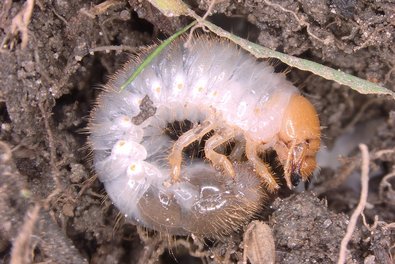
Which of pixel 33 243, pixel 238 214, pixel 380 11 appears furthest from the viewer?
pixel 238 214

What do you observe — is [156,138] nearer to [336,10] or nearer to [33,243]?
[33,243]

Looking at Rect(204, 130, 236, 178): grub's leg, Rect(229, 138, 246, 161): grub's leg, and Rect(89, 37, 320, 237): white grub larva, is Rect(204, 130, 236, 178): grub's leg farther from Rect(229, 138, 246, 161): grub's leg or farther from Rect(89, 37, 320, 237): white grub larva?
Rect(229, 138, 246, 161): grub's leg

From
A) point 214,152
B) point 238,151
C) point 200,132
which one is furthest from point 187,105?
point 238,151

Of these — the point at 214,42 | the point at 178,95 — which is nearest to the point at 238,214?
the point at 178,95

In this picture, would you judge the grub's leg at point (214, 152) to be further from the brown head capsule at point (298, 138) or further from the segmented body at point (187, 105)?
the brown head capsule at point (298, 138)

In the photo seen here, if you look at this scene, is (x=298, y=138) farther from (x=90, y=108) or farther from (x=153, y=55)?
(x=90, y=108)

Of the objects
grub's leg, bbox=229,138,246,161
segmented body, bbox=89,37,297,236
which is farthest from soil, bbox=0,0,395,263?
Answer: grub's leg, bbox=229,138,246,161

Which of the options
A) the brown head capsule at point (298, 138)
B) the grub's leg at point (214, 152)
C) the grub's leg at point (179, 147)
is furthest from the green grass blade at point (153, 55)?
the brown head capsule at point (298, 138)
